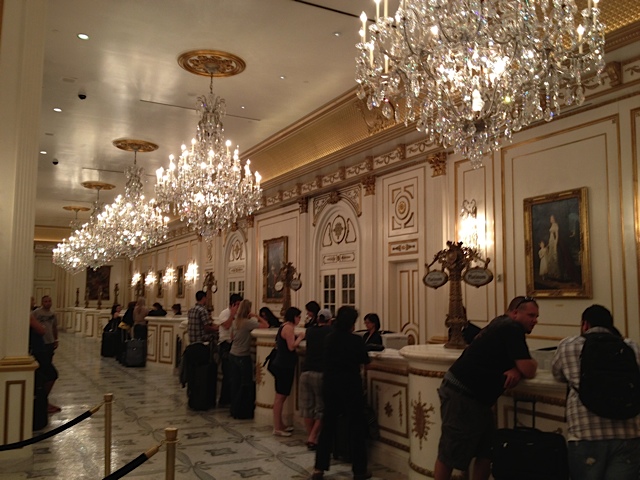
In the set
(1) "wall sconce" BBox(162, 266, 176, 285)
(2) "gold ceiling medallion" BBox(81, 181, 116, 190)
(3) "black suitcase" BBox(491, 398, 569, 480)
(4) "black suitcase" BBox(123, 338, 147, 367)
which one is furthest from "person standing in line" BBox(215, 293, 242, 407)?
(1) "wall sconce" BBox(162, 266, 176, 285)

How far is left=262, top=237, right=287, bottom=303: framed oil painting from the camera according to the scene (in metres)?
14.1

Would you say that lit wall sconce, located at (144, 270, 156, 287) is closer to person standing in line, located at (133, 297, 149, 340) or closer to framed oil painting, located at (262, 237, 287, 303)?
person standing in line, located at (133, 297, 149, 340)

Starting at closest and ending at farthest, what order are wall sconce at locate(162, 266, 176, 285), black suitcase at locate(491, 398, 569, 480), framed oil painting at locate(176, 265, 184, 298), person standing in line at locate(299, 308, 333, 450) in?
black suitcase at locate(491, 398, 569, 480), person standing in line at locate(299, 308, 333, 450), framed oil painting at locate(176, 265, 184, 298), wall sconce at locate(162, 266, 176, 285)

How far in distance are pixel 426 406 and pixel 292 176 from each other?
847 cm

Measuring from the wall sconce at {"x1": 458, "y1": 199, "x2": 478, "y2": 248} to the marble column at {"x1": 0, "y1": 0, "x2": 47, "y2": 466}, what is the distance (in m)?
5.49

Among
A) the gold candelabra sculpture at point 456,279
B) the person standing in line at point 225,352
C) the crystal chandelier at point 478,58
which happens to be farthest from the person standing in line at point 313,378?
the person standing in line at point 225,352

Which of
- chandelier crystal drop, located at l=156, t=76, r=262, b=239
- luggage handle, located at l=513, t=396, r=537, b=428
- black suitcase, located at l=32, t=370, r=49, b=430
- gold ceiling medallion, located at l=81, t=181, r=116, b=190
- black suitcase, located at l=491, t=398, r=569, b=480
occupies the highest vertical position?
gold ceiling medallion, located at l=81, t=181, r=116, b=190

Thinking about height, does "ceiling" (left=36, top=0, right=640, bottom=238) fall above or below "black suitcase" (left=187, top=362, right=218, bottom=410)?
above

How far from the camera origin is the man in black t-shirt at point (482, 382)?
12.7 ft

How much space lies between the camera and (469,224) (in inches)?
332

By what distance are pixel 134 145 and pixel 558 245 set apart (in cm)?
907

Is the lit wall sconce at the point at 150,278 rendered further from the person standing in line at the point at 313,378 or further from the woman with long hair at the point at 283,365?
→ the person standing in line at the point at 313,378

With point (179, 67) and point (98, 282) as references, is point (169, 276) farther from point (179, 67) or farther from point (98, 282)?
point (179, 67)

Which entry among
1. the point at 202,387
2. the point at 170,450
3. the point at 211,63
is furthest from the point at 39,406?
the point at 170,450
